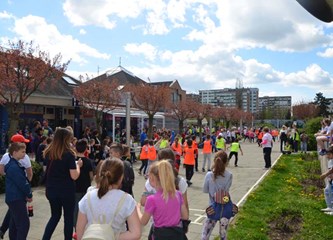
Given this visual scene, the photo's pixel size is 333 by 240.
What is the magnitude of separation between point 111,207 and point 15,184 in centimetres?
280

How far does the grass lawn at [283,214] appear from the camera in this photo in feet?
22.6

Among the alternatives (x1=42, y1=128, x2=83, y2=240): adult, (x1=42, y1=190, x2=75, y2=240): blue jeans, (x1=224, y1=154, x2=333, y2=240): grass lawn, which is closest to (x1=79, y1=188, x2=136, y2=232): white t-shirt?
(x1=42, y1=128, x2=83, y2=240): adult

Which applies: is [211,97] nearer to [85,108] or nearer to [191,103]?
[191,103]

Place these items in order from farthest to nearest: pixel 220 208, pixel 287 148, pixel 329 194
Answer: pixel 287 148 → pixel 329 194 → pixel 220 208

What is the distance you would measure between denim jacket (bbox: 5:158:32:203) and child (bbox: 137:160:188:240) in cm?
230

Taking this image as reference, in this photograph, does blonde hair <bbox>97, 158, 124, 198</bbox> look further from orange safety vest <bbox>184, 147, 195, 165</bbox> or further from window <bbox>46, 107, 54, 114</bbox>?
window <bbox>46, 107, 54, 114</bbox>

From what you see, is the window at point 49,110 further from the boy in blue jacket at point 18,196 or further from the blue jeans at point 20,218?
the blue jeans at point 20,218

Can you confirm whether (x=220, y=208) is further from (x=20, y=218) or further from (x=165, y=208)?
(x=20, y=218)

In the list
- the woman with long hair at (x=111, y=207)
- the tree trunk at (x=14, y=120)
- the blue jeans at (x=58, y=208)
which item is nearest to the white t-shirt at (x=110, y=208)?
the woman with long hair at (x=111, y=207)

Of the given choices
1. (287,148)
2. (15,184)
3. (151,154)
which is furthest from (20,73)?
(287,148)

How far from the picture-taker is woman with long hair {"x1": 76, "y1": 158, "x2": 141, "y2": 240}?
3053 mm

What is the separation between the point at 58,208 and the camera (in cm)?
538

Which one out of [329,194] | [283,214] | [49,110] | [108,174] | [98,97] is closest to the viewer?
[108,174]

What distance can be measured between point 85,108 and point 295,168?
606 inches
